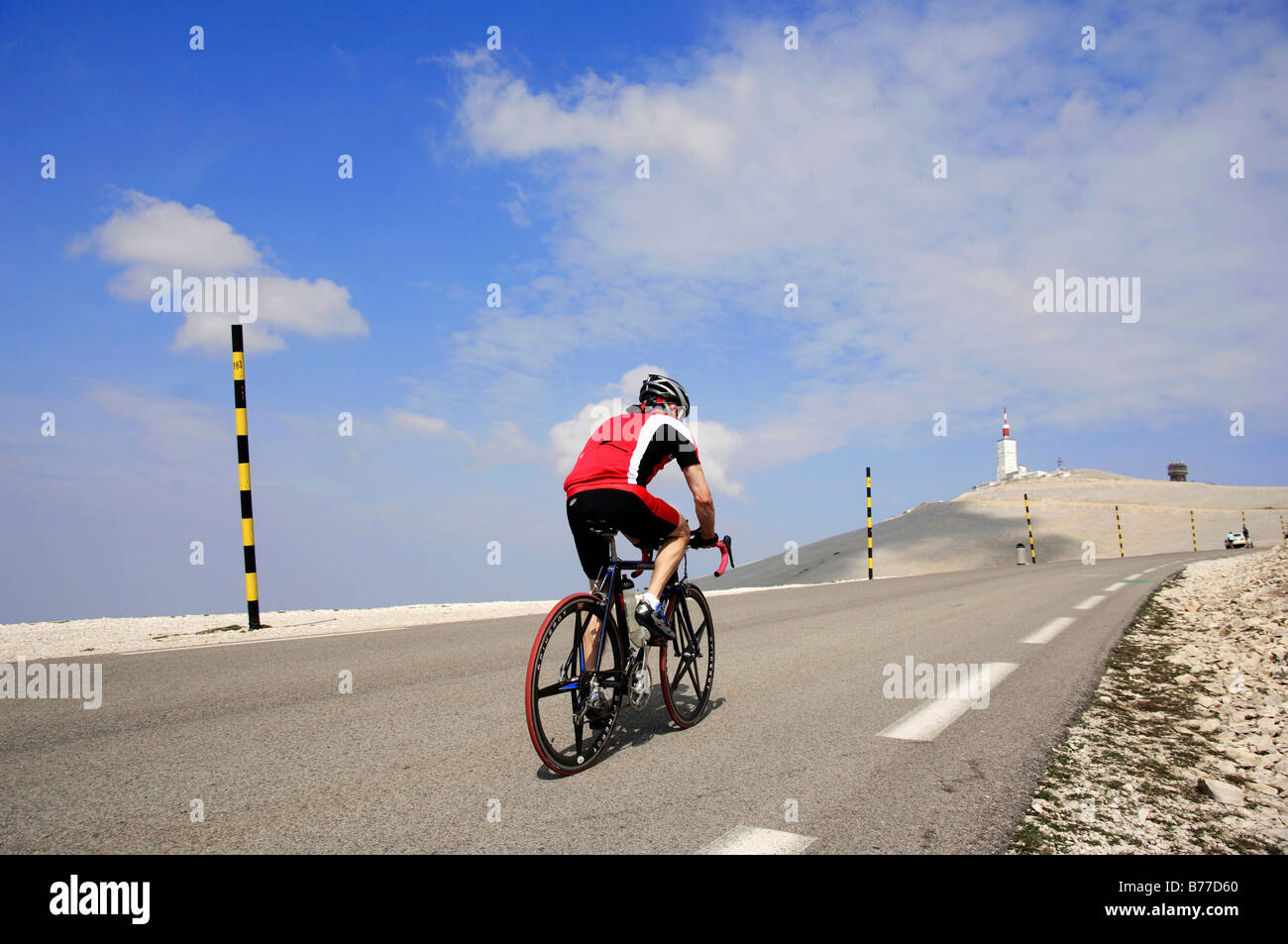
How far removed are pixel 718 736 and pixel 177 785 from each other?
2.47 meters

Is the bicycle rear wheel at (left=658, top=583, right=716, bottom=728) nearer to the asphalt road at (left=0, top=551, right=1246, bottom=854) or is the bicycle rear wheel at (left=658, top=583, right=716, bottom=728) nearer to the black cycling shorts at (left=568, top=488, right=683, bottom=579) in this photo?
the asphalt road at (left=0, top=551, right=1246, bottom=854)

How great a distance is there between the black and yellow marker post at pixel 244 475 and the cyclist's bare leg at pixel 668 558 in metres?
6.85

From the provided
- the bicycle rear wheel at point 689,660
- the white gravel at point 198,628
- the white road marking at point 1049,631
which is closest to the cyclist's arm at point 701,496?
the bicycle rear wheel at point 689,660

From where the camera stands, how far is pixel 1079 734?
3.84 metres

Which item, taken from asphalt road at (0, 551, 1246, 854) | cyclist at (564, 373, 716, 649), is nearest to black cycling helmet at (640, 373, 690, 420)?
cyclist at (564, 373, 716, 649)

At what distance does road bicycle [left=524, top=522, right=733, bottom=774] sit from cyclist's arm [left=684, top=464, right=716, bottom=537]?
216mm

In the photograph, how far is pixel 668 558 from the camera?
3.97 metres

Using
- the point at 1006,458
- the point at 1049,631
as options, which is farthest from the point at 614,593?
the point at 1006,458

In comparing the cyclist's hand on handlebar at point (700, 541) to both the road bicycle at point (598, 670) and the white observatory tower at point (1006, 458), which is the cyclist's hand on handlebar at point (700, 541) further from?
the white observatory tower at point (1006, 458)

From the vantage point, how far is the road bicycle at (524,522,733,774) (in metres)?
3.21
